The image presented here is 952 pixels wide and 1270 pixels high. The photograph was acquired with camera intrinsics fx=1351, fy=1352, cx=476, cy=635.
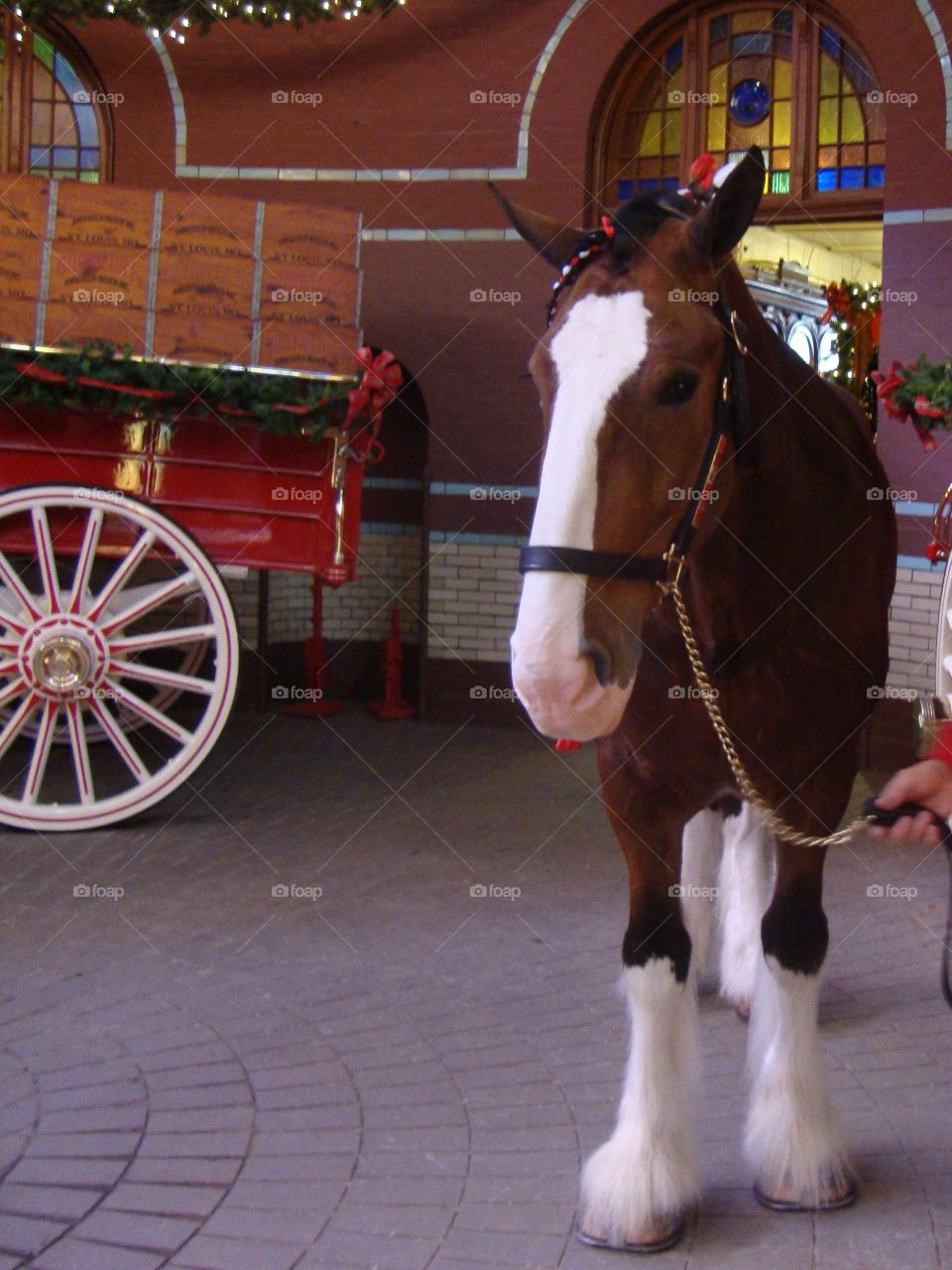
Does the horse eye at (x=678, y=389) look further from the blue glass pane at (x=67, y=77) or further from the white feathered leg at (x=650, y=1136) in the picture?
the blue glass pane at (x=67, y=77)

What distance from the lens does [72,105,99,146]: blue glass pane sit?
8.16m

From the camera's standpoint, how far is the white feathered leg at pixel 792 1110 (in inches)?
117

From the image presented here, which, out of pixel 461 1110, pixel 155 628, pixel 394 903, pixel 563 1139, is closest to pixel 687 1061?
pixel 563 1139

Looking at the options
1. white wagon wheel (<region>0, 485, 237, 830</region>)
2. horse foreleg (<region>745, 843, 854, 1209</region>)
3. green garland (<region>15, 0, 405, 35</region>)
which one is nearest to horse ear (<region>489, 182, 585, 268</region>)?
horse foreleg (<region>745, 843, 854, 1209</region>)

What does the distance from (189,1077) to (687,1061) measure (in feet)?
4.50

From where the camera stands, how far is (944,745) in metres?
2.12

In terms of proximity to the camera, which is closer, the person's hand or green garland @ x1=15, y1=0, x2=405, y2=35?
the person's hand

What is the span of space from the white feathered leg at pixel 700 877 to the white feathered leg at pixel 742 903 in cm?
7

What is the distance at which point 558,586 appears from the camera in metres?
2.24

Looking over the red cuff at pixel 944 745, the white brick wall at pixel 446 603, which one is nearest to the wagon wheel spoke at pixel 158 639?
the white brick wall at pixel 446 603

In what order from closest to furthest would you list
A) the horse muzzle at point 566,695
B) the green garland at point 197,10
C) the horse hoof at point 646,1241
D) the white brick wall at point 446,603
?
the horse muzzle at point 566,695, the horse hoof at point 646,1241, the green garland at point 197,10, the white brick wall at point 446,603

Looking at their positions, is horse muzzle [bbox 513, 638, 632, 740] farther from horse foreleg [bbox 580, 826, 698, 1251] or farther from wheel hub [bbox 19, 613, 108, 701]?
wheel hub [bbox 19, 613, 108, 701]

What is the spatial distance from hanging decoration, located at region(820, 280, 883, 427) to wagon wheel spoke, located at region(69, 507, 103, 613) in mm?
5115

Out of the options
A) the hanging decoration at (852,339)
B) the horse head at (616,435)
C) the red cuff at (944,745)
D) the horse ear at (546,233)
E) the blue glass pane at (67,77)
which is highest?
the blue glass pane at (67,77)
